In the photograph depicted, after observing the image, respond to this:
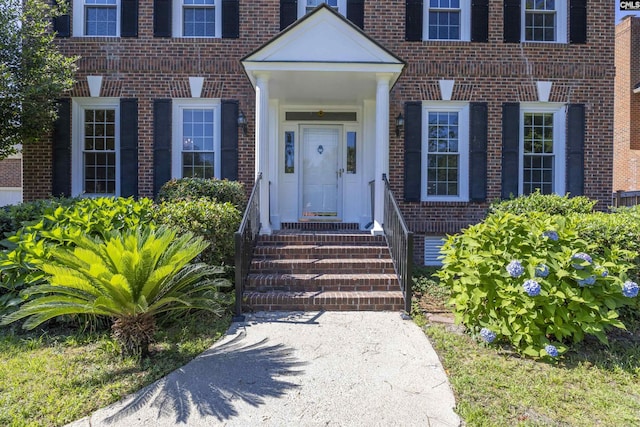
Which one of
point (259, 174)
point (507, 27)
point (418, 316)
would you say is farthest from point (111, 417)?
point (507, 27)

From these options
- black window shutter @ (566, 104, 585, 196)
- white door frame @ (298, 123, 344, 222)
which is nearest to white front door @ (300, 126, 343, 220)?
white door frame @ (298, 123, 344, 222)

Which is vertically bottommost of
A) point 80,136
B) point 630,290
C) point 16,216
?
point 630,290

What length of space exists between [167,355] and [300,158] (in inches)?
202

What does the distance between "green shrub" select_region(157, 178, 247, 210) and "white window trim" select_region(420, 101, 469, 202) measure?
359cm

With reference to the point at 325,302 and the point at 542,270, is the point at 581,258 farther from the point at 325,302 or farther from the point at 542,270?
the point at 325,302

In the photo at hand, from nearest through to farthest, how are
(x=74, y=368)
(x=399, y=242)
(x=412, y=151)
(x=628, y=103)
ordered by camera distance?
(x=74, y=368), (x=399, y=242), (x=412, y=151), (x=628, y=103)

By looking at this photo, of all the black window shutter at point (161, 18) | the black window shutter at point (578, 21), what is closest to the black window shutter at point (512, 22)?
the black window shutter at point (578, 21)

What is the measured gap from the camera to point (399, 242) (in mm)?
5344

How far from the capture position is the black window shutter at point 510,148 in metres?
7.93

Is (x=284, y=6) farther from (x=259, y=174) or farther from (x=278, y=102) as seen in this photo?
(x=259, y=174)

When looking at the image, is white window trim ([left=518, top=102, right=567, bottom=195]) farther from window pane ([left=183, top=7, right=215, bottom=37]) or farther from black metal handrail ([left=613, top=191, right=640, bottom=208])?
window pane ([left=183, top=7, right=215, bottom=37])

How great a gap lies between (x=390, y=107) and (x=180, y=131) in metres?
4.11

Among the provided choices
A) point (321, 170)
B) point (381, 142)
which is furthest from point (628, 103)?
point (381, 142)

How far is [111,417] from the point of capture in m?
2.84
